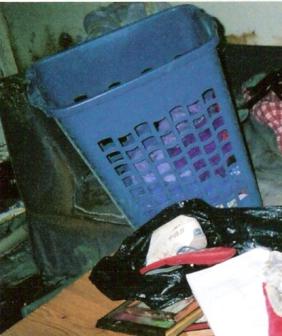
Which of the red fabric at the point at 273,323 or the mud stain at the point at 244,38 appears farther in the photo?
the mud stain at the point at 244,38

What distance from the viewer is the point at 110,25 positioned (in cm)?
164

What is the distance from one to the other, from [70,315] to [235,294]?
373mm

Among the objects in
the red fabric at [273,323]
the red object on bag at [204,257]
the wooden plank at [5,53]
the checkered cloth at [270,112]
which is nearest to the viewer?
the red fabric at [273,323]

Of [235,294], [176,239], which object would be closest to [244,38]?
[176,239]

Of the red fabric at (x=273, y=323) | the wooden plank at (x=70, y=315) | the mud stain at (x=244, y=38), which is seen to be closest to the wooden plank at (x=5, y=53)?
the mud stain at (x=244, y=38)

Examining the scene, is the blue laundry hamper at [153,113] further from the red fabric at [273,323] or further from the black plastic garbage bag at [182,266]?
the red fabric at [273,323]

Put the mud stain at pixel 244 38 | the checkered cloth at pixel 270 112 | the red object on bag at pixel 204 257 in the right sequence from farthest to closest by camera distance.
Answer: the mud stain at pixel 244 38
the checkered cloth at pixel 270 112
the red object on bag at pixel 204 257

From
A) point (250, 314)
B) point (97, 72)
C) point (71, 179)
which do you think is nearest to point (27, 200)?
point (71, 179)

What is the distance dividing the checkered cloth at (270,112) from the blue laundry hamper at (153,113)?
11.7 inches

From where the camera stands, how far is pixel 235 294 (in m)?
0.77

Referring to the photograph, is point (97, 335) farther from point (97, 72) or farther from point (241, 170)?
point (97, 72)

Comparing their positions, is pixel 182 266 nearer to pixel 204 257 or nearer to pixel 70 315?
pixel 204 257

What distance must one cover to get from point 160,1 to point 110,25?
0.79ft

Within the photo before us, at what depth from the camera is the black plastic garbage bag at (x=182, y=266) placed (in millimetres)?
866
